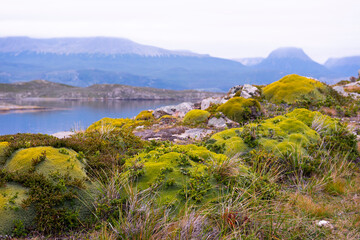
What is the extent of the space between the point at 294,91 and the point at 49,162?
20.3m

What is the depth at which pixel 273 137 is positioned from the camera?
32.1ft

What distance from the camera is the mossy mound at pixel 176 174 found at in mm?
5895

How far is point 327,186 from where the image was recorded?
7758 mm

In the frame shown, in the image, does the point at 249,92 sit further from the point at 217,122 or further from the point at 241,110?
the point at 217,122

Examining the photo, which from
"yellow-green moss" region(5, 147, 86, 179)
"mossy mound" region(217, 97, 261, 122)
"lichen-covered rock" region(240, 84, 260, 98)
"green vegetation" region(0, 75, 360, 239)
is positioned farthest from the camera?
"lichen-covered rock" region(240, 84, 260, 98)

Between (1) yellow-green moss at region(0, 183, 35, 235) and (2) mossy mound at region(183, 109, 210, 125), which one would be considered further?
(2) mossy mound at region(183, 109, 210, 125)

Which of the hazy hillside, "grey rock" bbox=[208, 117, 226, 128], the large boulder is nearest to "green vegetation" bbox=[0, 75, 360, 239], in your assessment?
"grey rock" bbox=[208, 117, 226, 128]

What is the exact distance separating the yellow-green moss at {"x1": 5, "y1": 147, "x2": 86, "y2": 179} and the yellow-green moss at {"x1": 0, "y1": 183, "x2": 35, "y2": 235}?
577 mm

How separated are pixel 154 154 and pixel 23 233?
11.1 ft

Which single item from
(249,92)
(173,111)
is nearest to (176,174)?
(249,92)

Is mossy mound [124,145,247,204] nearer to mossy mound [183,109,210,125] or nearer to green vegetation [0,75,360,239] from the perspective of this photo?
green vegetation [0,75,360,239]

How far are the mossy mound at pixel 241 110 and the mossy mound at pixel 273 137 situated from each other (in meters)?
6.19

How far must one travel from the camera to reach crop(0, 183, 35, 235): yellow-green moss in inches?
187

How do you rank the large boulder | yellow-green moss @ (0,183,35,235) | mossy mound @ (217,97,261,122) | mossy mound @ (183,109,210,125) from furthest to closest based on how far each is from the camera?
the large boulder, mossy mound @ (183,109,210,125), mossy mound @ (217,97,261,122), yellow-green moss @ (0,183,35,235)
